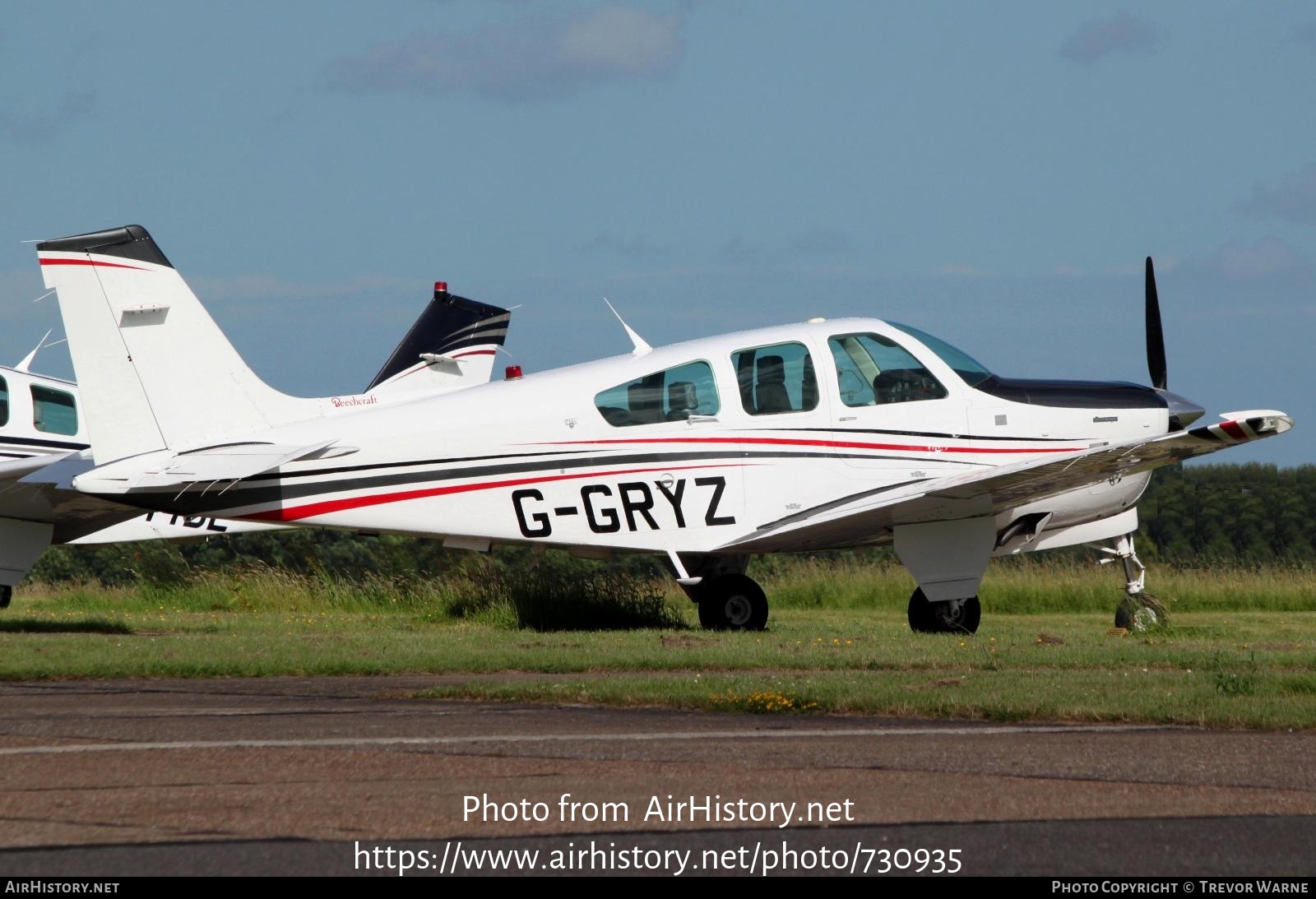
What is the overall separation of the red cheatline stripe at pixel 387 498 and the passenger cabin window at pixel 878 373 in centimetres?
171

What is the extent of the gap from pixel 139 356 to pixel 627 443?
406cm

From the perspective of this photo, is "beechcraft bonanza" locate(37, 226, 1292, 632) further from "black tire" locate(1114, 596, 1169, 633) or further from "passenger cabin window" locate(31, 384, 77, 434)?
"passenger cabin window" locate(31, 384, 77, 434)

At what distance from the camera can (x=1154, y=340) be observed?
1554 cm

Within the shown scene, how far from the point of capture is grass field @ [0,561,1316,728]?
813 centimetres

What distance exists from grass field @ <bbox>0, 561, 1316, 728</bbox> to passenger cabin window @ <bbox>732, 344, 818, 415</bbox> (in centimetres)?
196

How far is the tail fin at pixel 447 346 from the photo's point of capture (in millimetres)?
20344

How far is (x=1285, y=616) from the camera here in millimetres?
21484

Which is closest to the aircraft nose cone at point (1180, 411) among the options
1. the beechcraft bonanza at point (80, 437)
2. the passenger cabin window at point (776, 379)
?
the passenger cabin window at point (776, 379)

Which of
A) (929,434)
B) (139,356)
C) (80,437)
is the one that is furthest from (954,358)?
(80,437)

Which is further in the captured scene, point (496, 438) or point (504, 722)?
point (496, 438)

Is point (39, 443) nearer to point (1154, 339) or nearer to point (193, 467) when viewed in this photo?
point (193, 467)
